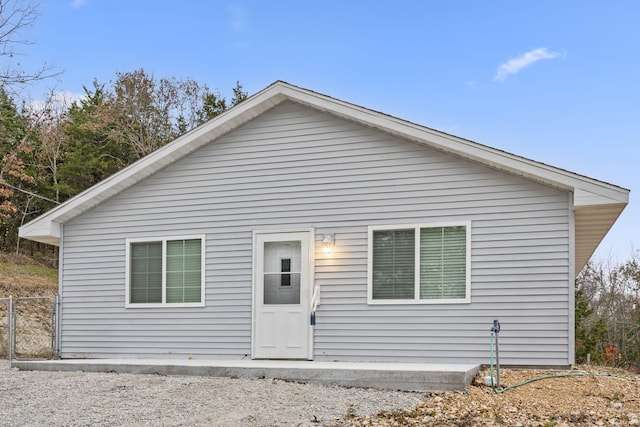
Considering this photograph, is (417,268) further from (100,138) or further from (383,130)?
(100,138)

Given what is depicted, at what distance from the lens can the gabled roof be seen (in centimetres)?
855

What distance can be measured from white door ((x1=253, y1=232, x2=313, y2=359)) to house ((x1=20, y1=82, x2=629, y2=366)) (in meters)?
0.02

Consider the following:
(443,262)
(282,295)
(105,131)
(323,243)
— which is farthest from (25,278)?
(443,262)

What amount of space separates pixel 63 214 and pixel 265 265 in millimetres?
3899

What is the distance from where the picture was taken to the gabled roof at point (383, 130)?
8.55 meters

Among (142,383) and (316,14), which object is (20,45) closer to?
(142,383)

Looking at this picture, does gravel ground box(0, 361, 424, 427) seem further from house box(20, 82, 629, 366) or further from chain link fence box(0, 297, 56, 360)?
chain link fence box(0, 297, 56, 360)

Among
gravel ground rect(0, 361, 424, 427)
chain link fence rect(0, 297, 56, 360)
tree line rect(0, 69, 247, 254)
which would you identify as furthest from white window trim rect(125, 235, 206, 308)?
tree line rect(0, 69, 247, 254)

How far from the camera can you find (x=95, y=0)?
1584cm

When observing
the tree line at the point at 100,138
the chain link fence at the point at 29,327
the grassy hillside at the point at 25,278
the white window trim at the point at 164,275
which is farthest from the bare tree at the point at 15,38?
the tree line at the point at 100,138

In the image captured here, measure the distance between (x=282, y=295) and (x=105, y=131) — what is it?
17.7 meters

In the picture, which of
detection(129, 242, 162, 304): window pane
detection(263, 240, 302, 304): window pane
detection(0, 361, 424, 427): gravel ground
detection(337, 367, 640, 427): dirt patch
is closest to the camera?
detection(337, 367, 640, 427): dirt patch

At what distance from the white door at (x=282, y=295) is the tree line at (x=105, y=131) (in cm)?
1534

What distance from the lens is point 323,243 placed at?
10.0 meters
